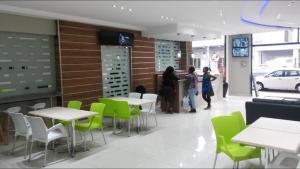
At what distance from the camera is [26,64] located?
5.89 metres

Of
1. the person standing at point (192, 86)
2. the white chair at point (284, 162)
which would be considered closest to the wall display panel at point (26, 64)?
the person standing at point (192, 86)

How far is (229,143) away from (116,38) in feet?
16.6

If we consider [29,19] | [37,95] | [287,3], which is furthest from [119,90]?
[287,3]

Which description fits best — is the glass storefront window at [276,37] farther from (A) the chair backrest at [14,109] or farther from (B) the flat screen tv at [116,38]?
(A) the chair backrest at [14,109]

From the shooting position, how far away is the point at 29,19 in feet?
18.9

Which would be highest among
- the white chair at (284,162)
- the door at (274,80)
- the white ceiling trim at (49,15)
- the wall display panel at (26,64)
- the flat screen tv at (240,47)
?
the white ceiling trim at (49,15)

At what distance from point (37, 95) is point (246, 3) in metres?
5.01

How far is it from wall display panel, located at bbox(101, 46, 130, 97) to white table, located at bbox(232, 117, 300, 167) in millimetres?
5166

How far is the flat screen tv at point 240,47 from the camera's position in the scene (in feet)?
35.5

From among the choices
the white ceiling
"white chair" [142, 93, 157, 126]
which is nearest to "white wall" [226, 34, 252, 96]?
the white ceiling

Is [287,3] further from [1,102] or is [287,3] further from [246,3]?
[1,102]

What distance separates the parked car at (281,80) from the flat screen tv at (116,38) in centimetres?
765

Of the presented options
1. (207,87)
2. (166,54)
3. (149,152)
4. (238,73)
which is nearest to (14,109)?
(149,152)

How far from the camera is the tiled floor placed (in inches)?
158
